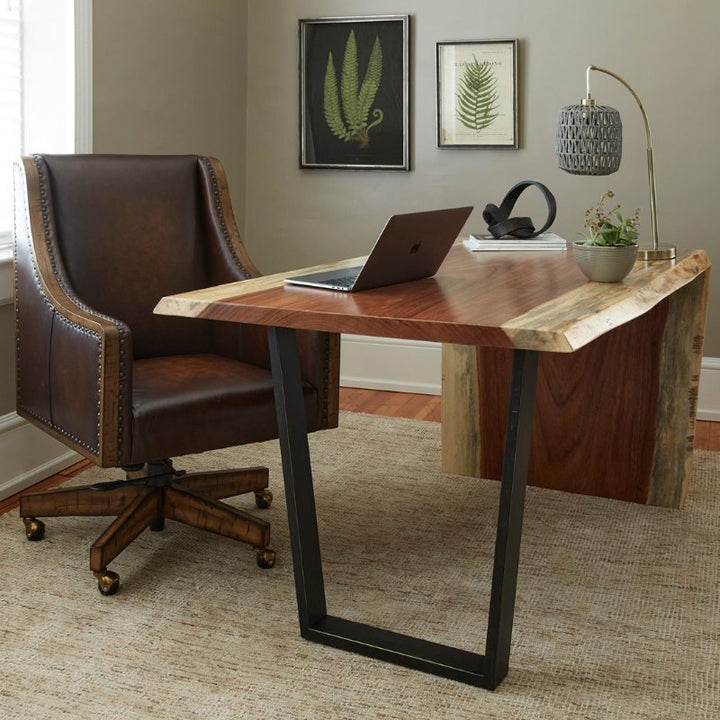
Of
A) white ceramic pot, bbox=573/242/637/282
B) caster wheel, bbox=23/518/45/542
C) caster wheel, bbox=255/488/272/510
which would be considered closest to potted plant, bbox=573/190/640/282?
white ceramic pot, bbox=573/242/637/282

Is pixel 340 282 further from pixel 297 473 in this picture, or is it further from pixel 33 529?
pixel 33 529

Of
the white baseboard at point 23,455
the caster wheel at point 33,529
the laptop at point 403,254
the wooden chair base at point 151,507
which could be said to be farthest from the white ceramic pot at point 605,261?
the white baseboard at point 23,455

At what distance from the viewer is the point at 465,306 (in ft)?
6.53

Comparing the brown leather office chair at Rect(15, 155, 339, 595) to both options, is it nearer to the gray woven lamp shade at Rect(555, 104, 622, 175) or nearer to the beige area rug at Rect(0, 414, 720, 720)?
the beige area rug at Rect(0, 414, 720, 720)

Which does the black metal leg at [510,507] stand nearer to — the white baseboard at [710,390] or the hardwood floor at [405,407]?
the hardwood floor at [405,407]

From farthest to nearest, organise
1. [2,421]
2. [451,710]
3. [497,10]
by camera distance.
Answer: [497,10]
[2,421]
[451,710]

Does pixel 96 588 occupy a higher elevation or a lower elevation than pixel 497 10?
lower

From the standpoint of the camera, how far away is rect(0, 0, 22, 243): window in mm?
3195

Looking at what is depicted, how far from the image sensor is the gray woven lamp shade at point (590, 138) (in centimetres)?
271

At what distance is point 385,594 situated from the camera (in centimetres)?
245

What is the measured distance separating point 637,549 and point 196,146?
2373mm

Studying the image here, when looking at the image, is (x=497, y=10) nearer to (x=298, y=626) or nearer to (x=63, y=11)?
(x=63, y=11)

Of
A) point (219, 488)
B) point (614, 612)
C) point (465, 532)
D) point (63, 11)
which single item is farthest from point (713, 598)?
point (63, 11)

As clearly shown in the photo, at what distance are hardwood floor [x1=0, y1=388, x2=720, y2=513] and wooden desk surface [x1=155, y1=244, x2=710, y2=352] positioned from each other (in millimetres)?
1538
